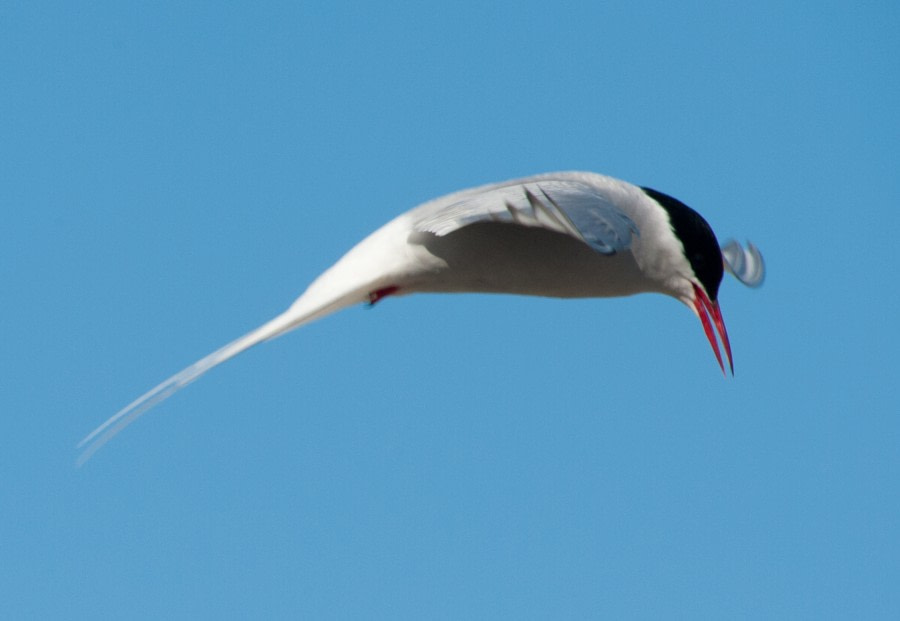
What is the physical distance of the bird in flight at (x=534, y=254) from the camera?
4012mm

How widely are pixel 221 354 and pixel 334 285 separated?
476 millimetres

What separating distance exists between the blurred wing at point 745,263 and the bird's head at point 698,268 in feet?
1.10

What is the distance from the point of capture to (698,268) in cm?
453

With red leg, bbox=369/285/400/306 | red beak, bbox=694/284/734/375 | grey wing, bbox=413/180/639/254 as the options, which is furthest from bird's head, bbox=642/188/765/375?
red leg, bbox=369/285/400/306

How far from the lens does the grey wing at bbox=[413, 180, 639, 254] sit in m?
3.76

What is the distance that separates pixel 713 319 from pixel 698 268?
0.63 feet

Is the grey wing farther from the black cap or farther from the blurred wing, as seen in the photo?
the blurred wing

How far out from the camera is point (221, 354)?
4.08 metres

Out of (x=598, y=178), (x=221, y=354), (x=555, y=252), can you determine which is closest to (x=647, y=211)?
(x=598, y=178)

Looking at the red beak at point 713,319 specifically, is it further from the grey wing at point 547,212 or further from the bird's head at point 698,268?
the grey wing at point 547,212

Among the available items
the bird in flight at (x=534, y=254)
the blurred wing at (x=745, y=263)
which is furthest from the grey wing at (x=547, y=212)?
the blurred wing at (x=745, y=263)

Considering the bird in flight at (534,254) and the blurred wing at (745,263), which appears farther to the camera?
the blurred wing at (745,263)

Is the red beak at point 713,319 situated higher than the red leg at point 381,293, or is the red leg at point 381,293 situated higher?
the red leg at point 381,293

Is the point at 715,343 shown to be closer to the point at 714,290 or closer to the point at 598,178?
the point at 714,290
